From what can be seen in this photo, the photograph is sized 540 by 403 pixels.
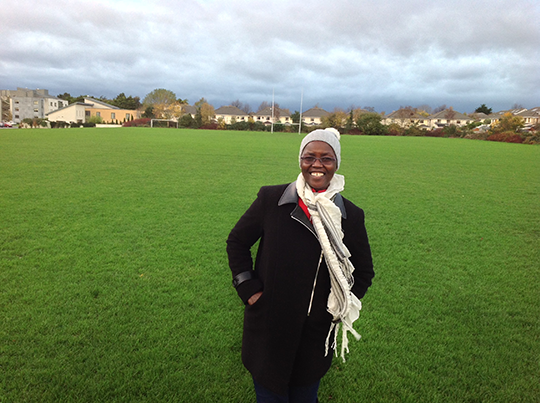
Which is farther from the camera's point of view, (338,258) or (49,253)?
(49,253)

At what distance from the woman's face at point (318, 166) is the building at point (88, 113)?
72143 millimetres

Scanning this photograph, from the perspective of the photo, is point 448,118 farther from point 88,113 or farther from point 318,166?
point 318,166

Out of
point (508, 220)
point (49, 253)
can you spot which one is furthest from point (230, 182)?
point (508, 220)

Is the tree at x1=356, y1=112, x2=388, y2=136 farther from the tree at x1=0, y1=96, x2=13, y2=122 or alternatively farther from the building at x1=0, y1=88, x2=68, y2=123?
the tree at x1=0, y1=96, x2=13, y2=122

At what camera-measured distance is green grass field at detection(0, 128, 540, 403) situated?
2.97 m

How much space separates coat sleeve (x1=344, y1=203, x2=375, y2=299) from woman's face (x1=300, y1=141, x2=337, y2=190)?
0.87 feet

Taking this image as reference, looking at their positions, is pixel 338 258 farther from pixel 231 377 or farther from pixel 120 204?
pixel 120 204

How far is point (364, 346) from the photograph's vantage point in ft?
11.6

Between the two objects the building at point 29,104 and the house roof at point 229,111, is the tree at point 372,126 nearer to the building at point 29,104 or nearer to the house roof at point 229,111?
the house roof at point 229,111

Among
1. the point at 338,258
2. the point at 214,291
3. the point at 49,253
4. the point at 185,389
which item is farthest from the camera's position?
the point at 49,253

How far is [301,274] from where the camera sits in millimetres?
1863

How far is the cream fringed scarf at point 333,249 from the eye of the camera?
1.83 metres

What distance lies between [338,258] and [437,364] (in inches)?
91.1

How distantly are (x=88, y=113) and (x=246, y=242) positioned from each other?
86.1 metres
